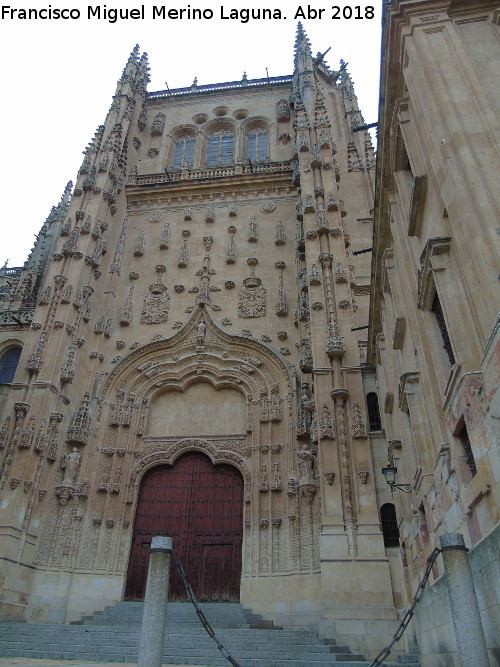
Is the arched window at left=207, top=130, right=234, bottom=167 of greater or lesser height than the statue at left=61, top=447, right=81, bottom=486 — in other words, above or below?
above

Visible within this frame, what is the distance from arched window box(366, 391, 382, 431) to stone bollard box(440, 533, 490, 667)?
429 inches

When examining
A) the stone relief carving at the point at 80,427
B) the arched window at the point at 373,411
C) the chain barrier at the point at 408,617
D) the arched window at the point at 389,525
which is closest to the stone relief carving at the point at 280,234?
the arched window at the point at 373,411

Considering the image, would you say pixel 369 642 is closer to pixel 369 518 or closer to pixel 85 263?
pixel 369 518

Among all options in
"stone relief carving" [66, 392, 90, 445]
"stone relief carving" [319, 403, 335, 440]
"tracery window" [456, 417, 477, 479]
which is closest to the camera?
"tracery window" [456, 417, 477, 479]

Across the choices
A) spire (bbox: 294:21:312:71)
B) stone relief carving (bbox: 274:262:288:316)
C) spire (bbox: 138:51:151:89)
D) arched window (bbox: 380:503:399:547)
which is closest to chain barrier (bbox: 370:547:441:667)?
arched window (bbox: 380:503:399:547)

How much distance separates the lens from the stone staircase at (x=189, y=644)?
9773 millimetres

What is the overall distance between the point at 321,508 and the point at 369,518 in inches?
48.0

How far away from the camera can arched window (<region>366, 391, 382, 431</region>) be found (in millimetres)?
15335

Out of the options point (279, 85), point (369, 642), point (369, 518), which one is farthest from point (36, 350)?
point (279, 85)

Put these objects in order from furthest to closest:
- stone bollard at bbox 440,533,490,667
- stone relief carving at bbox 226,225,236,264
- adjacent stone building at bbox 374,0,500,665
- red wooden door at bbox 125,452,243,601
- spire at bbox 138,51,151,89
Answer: spire at bbox 138,51,151,89 → stone relief carving at bbox 226,225,236,264 → red wooden door at bbox 125,452,243,601 → adjacent stone building at bbox 374,0,500,665 → stone bollard at bbox 440,533,490,667

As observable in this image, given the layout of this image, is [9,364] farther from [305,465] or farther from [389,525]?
[389,525]

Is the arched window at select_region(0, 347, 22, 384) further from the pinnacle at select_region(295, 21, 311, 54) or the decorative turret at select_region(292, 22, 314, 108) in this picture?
the pinnacle at select_region(295, 21, 311, 54)

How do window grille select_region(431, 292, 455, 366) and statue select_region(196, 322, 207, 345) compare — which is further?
statue select_region(196, 322, 207, 345)

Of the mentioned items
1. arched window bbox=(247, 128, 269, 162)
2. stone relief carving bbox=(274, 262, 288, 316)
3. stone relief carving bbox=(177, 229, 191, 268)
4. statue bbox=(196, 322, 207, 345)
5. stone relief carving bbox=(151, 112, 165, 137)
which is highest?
stone relief carving bbox=(151, 112, 165, 137)
